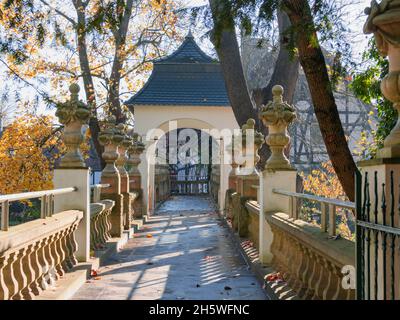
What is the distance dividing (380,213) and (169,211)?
16.6 m

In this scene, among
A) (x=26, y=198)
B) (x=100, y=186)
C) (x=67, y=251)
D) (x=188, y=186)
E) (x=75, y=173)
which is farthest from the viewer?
(x=188, y=186)

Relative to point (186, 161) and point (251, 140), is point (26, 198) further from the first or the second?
point (186, 161)

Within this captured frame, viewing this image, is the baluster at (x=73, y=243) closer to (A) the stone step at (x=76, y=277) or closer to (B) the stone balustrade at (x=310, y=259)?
(A) the stone step at (x=76, y=277)

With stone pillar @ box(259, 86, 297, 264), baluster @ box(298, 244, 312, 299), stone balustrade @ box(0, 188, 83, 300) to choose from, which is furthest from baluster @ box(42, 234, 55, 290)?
stone pillar @ box(259, 86, 297, 264)

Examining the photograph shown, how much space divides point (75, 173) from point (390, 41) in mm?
5256

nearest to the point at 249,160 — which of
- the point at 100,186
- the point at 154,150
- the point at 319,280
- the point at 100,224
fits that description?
the point at 100,186

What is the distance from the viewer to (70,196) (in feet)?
24.7

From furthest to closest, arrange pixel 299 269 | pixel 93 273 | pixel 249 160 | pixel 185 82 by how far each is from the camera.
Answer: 1. pixel 185 82
2. pixel 249 160
3. pixel 93 273
4. pixel 299 269

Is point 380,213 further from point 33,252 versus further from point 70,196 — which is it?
point 70,196

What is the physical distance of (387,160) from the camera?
3.21 m

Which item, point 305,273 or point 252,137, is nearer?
point 305,273

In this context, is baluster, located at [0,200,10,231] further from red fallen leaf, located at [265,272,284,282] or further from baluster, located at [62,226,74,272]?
red fallen leaf, located at [265,272,284,282]

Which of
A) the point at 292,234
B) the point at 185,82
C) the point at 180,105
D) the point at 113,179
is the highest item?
the point at 185,82

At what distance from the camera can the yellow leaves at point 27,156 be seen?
2184 centimetres
